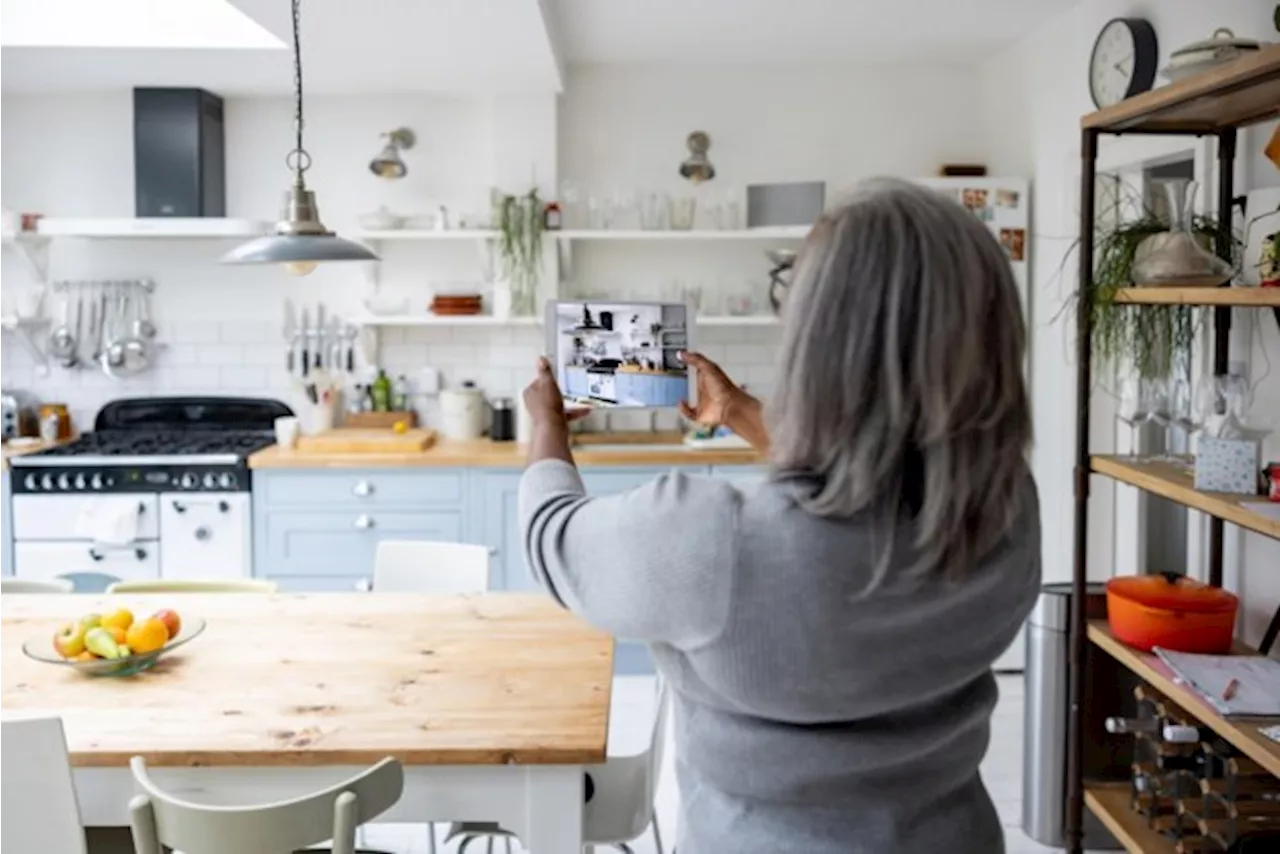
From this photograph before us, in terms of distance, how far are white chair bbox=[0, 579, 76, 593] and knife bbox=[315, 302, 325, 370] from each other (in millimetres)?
2111

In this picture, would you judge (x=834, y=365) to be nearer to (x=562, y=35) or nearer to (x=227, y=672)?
(x=227, y=672)

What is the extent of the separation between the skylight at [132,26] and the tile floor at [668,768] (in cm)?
275

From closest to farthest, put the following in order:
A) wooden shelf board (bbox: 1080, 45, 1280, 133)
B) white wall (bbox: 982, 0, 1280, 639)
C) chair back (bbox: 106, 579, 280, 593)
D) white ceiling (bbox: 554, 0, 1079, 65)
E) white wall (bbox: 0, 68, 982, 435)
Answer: wooden shelf board (bbox: 1080, 45, 1280, 133) < chair back (bbox: 106, 579, 280, 593) < white wall (bbox: 982, 0, 1280, 639) < white ceiling (bbox: 554, 0, 1079, 65) < white wall (bbox: 0, 68, 982, 435)

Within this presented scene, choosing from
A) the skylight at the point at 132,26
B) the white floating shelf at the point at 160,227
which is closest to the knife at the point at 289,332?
the white floating shelf at the point at 160,227

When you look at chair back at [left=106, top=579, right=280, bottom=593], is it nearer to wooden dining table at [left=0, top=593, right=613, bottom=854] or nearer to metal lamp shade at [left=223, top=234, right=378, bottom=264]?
wooden dining table at [left=0, top=593, right=613, bottom=854]

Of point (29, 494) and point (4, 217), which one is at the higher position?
point (4, 217)

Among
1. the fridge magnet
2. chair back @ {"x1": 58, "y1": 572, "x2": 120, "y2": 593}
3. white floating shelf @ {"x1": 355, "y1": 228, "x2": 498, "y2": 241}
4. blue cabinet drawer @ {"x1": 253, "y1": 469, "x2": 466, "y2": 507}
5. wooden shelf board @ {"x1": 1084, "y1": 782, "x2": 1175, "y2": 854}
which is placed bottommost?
wooden shelf board @ {"x1": 1084, "y1": 782, "x2": 1175, "y2": 854}

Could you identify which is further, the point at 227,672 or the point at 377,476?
the point at 377,476

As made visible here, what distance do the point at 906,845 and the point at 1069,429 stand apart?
10.8 ft

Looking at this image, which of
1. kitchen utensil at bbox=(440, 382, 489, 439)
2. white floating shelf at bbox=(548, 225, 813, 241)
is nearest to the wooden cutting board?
kitchen utensil at bbox=(440, 382, 489, 439)

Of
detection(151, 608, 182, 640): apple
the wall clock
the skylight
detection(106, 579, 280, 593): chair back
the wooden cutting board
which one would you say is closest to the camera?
detection(151, 608, 182, 640): apple

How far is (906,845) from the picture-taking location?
1.28 metres

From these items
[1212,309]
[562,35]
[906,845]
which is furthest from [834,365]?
[562,35]

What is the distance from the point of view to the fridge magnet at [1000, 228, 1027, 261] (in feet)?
15.3
